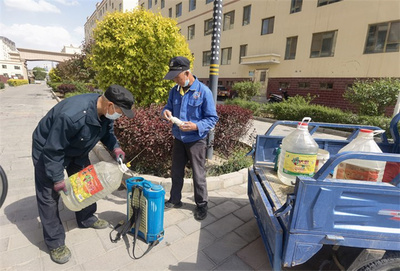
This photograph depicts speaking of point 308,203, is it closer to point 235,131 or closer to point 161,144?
point 161,144

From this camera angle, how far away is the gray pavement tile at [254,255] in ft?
7.06

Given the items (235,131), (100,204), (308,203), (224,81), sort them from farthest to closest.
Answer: (224,81)
(235,131)
(100,204)
(308,203)

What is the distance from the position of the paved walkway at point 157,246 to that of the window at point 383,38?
14.8 m

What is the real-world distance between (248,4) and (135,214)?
2252cm

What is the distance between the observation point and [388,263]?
149cm

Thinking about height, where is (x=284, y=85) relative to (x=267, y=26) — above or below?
below

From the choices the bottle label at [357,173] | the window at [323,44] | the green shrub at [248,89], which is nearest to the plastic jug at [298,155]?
the bottle label at [357,173]

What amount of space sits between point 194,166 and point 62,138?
1437 millimetres

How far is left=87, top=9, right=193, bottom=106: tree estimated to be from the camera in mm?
5020

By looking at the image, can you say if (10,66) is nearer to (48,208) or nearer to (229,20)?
(229,20)

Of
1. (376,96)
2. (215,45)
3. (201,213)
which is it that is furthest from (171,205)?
(376,96)

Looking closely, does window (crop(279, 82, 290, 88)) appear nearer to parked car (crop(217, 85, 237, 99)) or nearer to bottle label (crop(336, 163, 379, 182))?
parked car (crop(217, 85, 237, 99))

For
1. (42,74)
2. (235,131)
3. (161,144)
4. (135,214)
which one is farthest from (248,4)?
(42,74)

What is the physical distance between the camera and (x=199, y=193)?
9.10 feet
